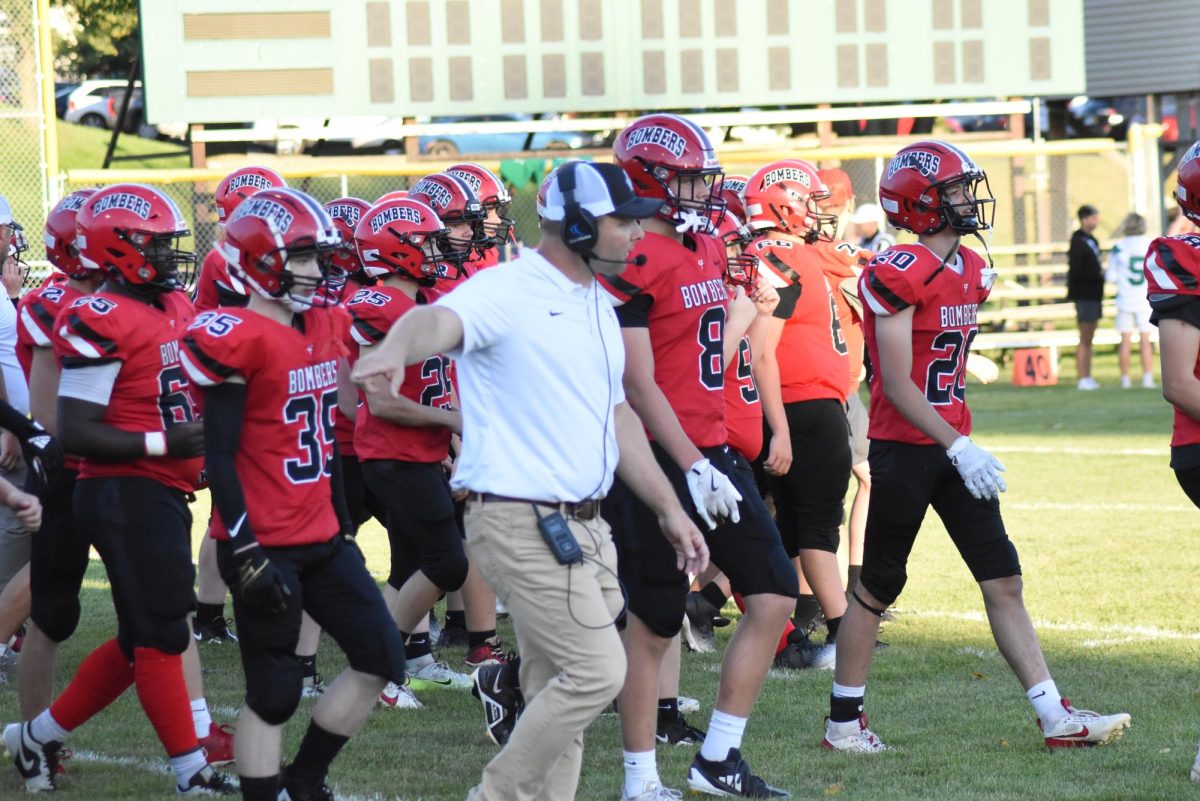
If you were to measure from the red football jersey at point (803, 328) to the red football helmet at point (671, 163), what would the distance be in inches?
71.6

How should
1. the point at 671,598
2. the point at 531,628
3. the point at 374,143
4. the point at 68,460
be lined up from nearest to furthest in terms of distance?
the point at 531,628, the point at 671,598, the point at 68,460, the point at 374,143

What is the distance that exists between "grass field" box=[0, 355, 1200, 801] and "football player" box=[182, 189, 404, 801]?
76cm

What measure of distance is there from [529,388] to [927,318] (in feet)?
6.50

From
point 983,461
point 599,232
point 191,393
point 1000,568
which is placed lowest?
point 1000,568

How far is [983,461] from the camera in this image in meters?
5.70

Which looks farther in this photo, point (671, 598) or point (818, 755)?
point (818, 755)

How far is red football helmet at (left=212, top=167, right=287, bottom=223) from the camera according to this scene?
816cm

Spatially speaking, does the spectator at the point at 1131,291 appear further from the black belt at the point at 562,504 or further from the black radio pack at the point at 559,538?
the black radio pack at the point at 559,538

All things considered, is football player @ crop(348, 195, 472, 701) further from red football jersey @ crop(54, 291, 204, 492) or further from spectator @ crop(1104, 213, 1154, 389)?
spectator @ crop(1104, 213, 1154, 389)

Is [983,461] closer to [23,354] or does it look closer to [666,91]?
[23,354]

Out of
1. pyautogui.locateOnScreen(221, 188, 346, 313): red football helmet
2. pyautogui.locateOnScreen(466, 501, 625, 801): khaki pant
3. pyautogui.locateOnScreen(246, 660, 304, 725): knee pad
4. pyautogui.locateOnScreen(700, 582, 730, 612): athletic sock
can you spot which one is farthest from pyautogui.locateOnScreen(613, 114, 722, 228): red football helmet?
pyautogui.locateOnScreen(700, 582, 730, 612): athletic sock

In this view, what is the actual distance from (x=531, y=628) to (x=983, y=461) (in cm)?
196

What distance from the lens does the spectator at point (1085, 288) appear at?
19609 millimetres

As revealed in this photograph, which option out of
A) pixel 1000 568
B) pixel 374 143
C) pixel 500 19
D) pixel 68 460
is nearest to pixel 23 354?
pixel 68 460
